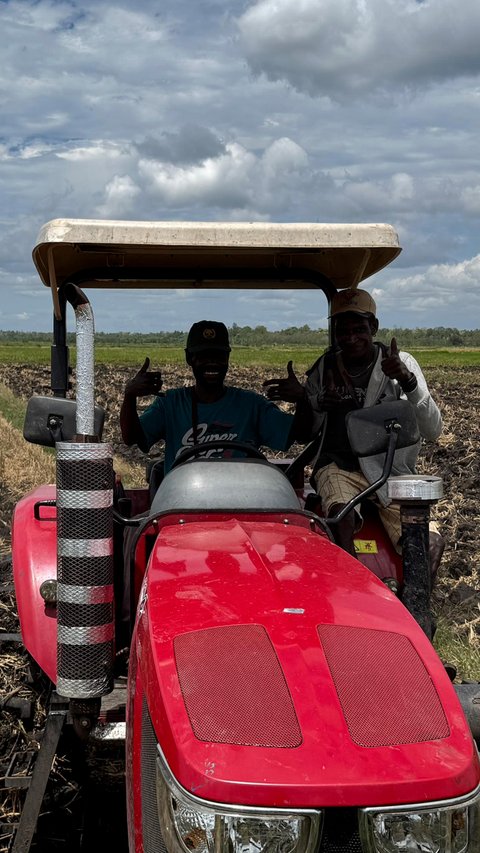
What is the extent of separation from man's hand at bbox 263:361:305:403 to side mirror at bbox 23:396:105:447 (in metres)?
1.20

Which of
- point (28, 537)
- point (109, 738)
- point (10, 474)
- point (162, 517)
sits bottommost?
point (10, 474)

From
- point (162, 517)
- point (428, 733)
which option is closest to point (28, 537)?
point (162, 517)

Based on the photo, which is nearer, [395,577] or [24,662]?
[395,577]

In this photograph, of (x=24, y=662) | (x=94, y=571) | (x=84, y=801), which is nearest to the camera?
(x=94, y=571)

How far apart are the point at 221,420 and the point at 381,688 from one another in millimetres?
2218

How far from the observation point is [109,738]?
271cm

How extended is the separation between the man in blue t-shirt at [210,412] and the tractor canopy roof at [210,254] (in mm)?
330

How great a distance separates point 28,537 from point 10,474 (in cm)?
768

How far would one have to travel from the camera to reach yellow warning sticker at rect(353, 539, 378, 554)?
13.1ft

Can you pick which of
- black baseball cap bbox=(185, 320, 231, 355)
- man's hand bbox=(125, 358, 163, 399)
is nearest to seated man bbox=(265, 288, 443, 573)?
black baseball cap bbox=(185, 320, 231, 355)

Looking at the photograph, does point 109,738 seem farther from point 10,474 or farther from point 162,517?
point 10,474

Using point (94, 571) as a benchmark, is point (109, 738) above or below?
below

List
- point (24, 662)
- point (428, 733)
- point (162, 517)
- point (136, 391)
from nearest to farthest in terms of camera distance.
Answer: point (428, 733), point (162, 517), point (136, 391), point (24, 662)

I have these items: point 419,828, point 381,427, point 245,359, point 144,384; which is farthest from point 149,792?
point 245,359
